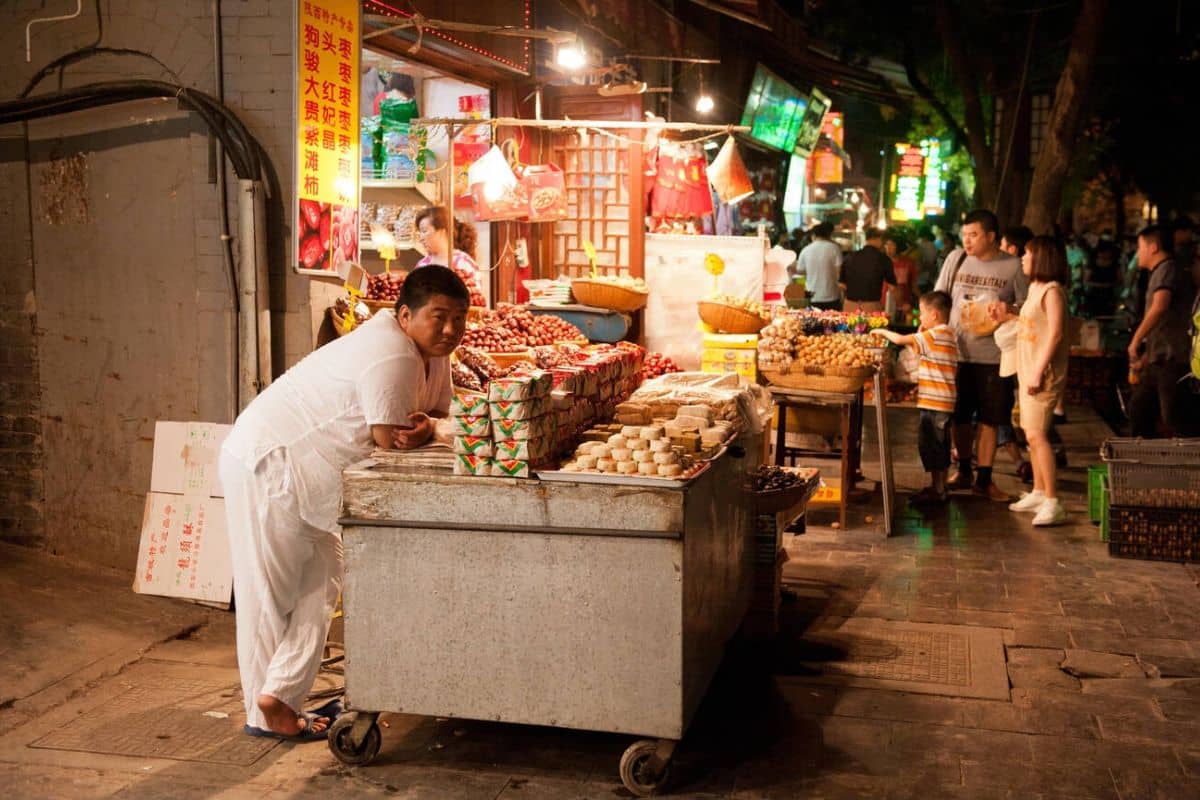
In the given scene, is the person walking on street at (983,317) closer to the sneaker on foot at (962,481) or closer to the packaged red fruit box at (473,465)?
the sneaker on foot at (962,481)

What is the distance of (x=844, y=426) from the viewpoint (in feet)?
30.7

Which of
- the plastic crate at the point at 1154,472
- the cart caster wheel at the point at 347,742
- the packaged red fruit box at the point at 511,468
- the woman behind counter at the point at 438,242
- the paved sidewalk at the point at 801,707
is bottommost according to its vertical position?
the paved sidewalk at the point at 801,707

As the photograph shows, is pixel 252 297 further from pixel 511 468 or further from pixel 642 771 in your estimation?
pixel 642 771

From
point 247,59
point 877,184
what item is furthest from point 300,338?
point 877,184

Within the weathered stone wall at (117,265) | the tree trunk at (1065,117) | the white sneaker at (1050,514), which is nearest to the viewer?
the weathered stone wall at (117,265)

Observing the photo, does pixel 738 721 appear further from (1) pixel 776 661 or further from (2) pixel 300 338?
(2) pixel 300 338

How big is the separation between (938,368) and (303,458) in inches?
244

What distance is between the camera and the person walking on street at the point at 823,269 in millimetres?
17422

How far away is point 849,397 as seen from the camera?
9.32 m

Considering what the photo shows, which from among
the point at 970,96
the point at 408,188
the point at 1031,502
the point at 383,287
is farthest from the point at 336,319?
the point at 970,96

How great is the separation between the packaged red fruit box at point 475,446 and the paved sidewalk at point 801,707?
4.43 feet

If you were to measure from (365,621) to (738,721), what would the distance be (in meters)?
1.84

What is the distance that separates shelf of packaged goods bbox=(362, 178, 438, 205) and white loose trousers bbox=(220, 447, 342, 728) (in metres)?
6.50

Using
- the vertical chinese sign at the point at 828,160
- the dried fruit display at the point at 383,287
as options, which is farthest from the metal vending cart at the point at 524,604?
the vertical chinese sign at the point at 828,160
